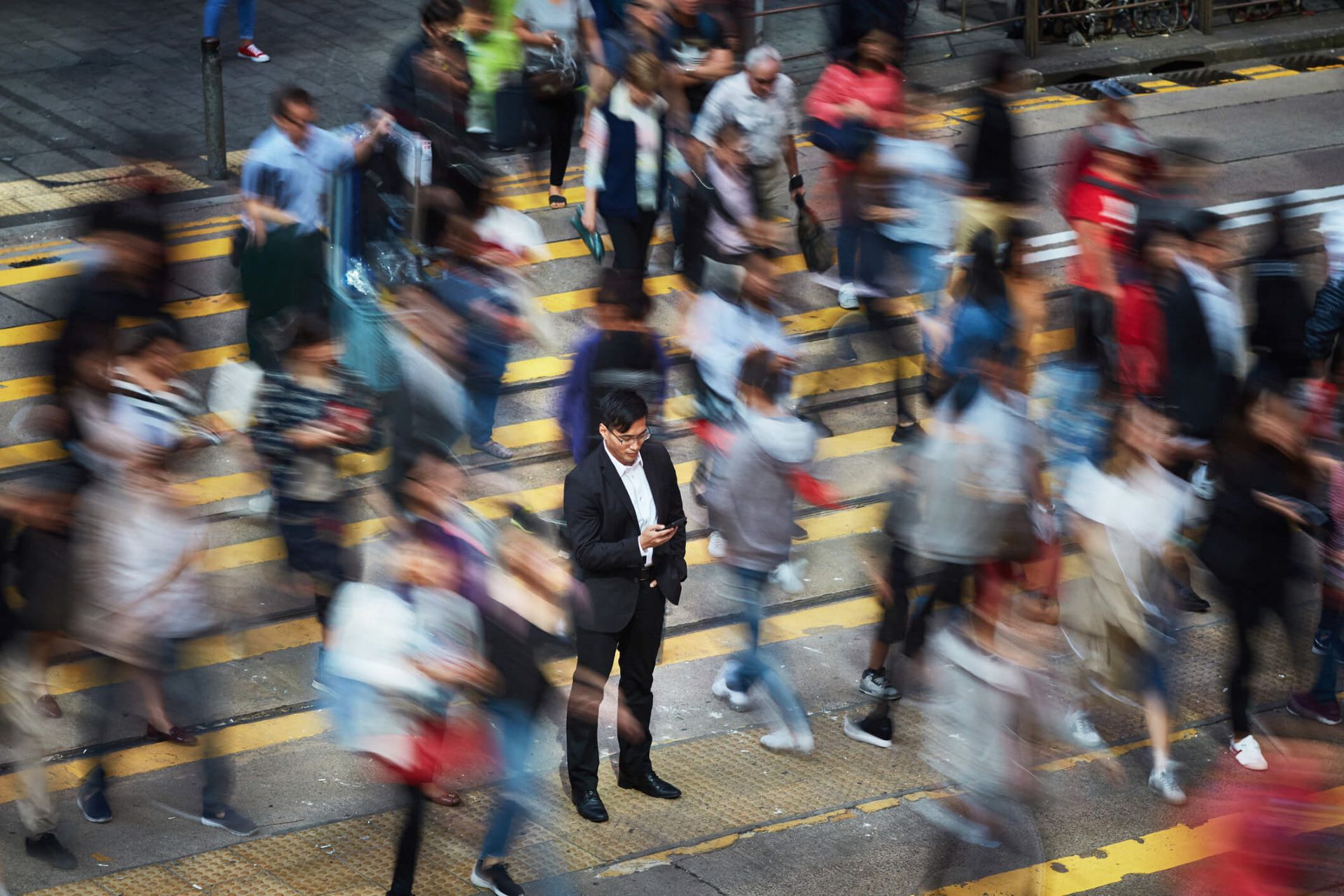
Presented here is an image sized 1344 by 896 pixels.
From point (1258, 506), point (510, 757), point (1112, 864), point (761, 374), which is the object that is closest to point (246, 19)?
point (761, 374)

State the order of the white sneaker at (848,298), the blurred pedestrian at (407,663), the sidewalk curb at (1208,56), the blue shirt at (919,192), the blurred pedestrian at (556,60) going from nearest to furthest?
1. the blurred pedestrian at (407,663)
2. the blue shirt at (919,192)
3. the white sneaker at (848,298)
4. the blurred pedestrian at (556,60)
5. the sidewalk curb at (1208,56)

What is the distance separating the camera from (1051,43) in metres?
17.7

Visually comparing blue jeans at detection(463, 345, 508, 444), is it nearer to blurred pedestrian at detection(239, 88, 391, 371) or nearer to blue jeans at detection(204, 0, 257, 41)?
blurred pedestrian at detection(239, 88, 391, 371)

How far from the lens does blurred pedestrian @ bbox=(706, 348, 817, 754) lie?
298 inches

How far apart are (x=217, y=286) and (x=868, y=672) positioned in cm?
622

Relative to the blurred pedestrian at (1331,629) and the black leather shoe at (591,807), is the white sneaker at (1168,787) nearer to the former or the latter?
the blurred pedestrian at (1331,629)

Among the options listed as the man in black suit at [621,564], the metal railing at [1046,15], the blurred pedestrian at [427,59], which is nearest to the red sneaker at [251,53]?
the metal railing at [1046,15]

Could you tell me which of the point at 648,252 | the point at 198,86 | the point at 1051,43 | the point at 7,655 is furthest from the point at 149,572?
the point at 1051,43

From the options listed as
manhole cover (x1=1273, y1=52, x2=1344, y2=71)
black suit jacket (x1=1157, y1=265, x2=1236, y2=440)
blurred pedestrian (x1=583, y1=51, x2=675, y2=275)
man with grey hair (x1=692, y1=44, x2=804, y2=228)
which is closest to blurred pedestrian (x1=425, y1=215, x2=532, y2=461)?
blurred pedestrian (x1=583, y1=51, x2=675, y2=275)

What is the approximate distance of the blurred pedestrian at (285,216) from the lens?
921 centimetres

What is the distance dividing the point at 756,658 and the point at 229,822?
234 centimetres

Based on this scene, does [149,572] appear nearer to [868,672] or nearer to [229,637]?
[229,637]

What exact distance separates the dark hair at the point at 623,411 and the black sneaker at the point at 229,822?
2.24 meters

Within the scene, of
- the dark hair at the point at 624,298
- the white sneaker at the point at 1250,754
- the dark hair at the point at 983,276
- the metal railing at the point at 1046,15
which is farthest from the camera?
the metal railing at the point at 1046,15
